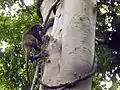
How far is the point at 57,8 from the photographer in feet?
4.45

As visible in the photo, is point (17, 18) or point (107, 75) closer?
point (107, 75)

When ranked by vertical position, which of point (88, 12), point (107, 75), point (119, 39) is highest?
point (88, 12)

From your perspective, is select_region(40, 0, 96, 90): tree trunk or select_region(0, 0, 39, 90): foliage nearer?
select_region(40, 0, 96, 90): tree trunk

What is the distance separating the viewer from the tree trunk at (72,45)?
99 centimetres

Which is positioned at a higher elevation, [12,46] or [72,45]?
[72,45]

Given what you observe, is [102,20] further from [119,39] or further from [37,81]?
[37,81]

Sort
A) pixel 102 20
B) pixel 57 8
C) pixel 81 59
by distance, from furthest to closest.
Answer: pixel 102 20 → pixel 57 8 → pixel 81 59

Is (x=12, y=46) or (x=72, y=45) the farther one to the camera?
(x=12, y=46)

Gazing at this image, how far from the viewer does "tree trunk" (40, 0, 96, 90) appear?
→ 99 centimetres

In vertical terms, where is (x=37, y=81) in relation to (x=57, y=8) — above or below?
below

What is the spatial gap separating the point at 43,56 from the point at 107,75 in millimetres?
3887

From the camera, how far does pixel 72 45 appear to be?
104 cm

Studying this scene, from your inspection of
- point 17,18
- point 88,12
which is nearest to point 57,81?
point 88,12

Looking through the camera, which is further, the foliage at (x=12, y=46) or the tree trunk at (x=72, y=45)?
the foliage at (x=12, y=46)
